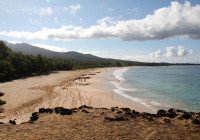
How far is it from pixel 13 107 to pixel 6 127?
26.6ft

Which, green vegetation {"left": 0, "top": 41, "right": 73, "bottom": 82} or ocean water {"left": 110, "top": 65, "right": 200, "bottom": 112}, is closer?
ocean water {"left": 110, "top": 65, "right": 200, "bottom": 112}

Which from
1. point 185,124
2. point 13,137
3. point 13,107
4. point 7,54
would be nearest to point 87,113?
point 13,137

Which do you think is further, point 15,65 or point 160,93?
point 15,65

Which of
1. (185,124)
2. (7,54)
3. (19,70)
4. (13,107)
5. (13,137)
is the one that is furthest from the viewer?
(7,54)

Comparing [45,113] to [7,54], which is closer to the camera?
[45,113]

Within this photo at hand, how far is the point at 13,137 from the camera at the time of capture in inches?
315

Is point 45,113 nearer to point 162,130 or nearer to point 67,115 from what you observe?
point 67,115

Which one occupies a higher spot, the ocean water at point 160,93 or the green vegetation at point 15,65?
the green vegetation at point 15,65

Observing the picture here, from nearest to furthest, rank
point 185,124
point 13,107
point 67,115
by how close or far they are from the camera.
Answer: point 185,124
point 67,115
point 13,107

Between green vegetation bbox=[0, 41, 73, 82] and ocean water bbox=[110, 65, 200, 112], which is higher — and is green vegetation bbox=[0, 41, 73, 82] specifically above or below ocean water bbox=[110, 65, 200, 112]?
above

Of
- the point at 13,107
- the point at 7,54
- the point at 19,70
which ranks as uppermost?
the point at 7,54

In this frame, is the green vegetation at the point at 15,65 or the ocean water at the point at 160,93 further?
the green vegetation at the point at 15,65

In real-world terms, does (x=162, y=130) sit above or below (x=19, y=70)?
below

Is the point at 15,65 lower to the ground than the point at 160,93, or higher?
higher
